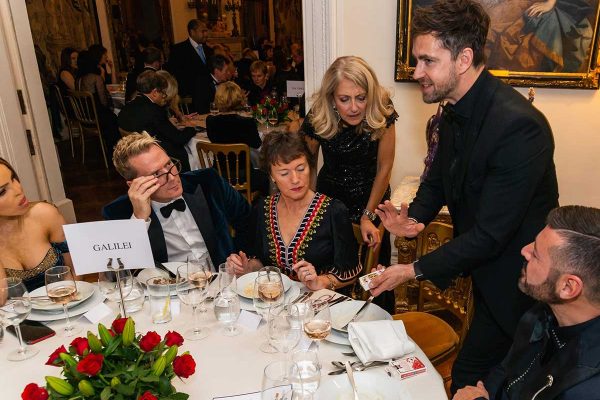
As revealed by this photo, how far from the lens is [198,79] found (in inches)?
252

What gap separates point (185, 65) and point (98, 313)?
5616 mm

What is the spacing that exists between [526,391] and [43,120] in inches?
174

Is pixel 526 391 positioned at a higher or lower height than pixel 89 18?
lower

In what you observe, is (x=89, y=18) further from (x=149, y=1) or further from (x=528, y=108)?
(x=528, y=108)

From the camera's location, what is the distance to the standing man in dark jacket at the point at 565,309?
1.30 metres

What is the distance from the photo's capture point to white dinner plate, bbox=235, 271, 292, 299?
76.7 inches

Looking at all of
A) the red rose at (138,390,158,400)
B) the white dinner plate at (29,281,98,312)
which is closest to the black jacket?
the red rose at (138,390,158,400)

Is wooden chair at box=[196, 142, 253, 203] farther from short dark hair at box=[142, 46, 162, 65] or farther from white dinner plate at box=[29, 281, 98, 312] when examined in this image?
white dinner plate at box=[29, 281, 98, 312]

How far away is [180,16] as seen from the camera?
11.8m

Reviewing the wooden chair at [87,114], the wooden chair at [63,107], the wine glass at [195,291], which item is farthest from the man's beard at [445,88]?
the wooden chair at [63,107]

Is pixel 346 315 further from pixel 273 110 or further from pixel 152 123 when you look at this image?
pixel 273 110

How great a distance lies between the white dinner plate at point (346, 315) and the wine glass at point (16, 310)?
0.99 metres

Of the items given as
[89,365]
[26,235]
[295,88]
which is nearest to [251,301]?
[89,365]

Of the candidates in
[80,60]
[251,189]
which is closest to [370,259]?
[251,189]
